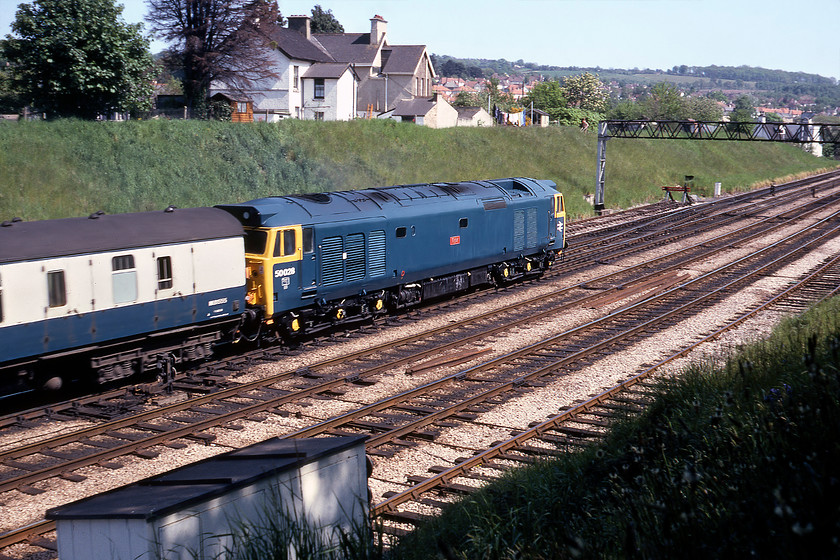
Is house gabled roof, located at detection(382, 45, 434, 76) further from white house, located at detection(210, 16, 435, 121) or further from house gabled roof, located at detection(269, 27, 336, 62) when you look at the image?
house gabled roof, located at detection(269, 27, 336, 62)

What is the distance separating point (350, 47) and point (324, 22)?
3321 cm

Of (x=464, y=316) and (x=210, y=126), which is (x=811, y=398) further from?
(x=210, y=126)

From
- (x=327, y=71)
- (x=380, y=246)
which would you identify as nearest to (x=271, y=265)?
(x=380, y=246)

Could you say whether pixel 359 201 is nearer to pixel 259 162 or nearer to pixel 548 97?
pixel 259 162

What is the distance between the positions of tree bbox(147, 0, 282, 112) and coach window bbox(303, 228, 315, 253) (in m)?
28.2

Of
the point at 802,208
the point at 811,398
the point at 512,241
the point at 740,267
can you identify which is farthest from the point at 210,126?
the point at 802,208

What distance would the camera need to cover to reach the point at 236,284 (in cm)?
1770

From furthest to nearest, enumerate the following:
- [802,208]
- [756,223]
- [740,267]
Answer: [802,208]
[756,223]
[740,267]

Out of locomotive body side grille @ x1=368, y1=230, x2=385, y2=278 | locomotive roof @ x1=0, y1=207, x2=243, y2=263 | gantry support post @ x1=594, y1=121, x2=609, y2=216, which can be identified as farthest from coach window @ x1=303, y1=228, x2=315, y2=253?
gantry support post @ x1=594, y1=121, x2=609, y2=216

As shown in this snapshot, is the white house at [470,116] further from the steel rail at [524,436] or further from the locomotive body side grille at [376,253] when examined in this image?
the steel rail at [524,436]

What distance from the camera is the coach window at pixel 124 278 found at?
15.2m

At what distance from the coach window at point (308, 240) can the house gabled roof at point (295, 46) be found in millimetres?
40251

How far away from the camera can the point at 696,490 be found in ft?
21.5

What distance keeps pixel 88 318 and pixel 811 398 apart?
1229cm
